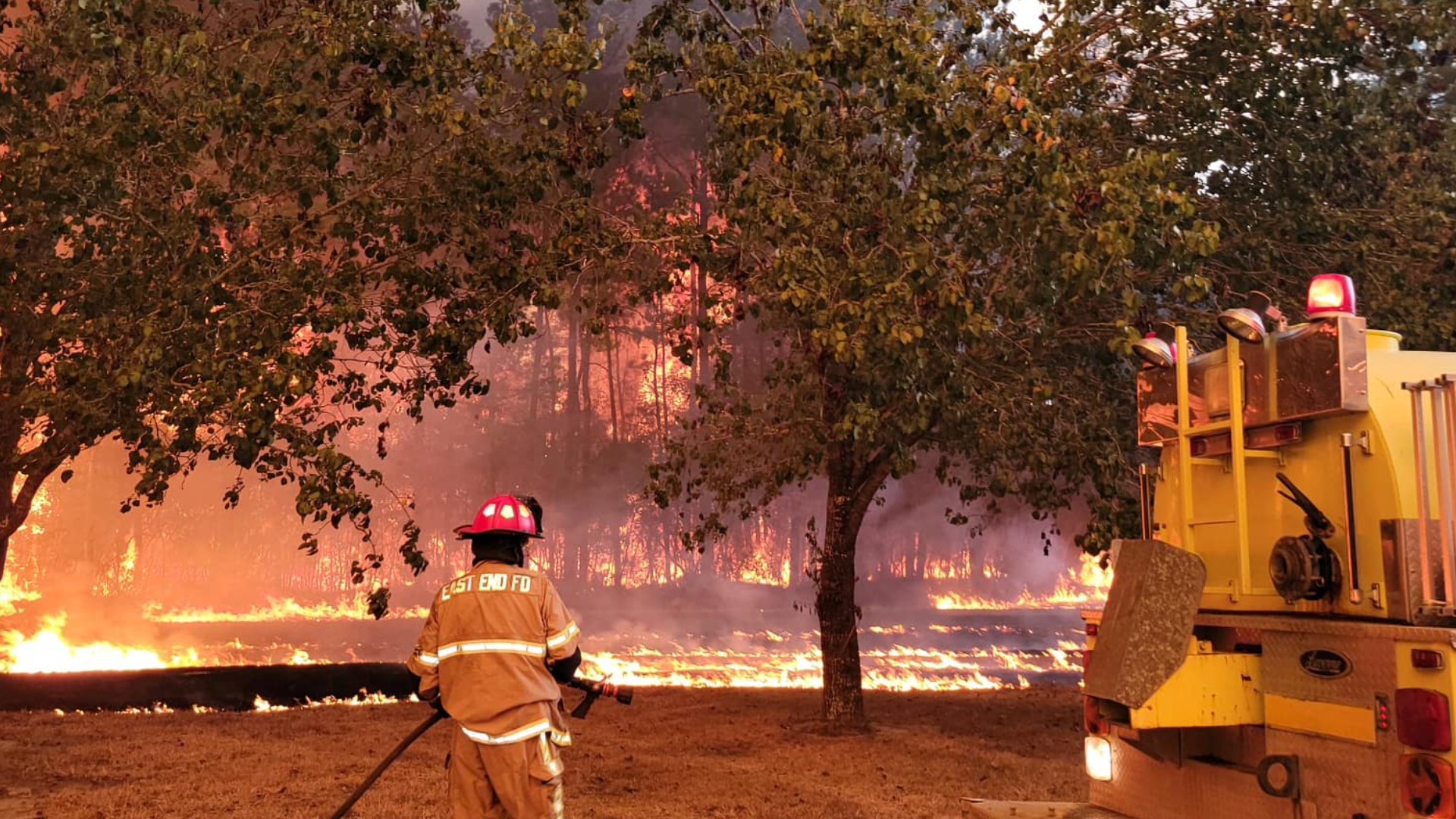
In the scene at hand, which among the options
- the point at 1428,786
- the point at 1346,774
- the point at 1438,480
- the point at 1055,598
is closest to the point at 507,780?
the point at 1346,774

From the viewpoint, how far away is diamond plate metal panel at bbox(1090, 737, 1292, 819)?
385 cm

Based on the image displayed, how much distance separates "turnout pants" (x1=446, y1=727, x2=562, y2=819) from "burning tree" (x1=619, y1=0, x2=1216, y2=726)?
3631 mm

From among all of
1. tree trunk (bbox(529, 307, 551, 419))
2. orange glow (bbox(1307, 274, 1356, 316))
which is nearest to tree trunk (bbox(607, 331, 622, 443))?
tree trunk (bbox(529, 307, 551, 419))

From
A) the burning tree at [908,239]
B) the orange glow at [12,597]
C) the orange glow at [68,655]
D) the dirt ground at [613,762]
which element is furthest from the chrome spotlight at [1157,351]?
the orange glow at [12,597]

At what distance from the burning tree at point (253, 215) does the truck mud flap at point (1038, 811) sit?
173 inches

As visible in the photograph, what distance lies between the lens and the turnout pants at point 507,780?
445 centimetres

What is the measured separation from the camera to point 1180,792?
4.18 m

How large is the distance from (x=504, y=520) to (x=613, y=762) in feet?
18.9

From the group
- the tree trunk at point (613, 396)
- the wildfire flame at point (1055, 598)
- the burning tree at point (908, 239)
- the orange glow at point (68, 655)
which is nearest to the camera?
the burning tree at point (908, 239)

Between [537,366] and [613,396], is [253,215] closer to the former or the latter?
[613,396]

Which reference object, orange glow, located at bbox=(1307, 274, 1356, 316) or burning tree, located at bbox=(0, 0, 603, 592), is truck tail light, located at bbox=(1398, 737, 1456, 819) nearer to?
orange glow, located at bbox=(1307, 274, 1356, 316)

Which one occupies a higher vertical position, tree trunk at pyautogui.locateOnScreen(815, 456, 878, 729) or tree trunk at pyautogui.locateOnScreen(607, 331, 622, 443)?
tree trunk at pyautogui.locateOnScreen(607, 331, 622, 443)

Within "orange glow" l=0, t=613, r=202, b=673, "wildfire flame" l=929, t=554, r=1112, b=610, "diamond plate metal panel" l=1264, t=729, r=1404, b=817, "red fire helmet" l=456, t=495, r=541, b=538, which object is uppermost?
"red fire helmet" l=456, t=495, r=541, b=538

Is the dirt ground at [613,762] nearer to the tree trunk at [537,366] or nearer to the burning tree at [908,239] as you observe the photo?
the burning tree at [908,239]
